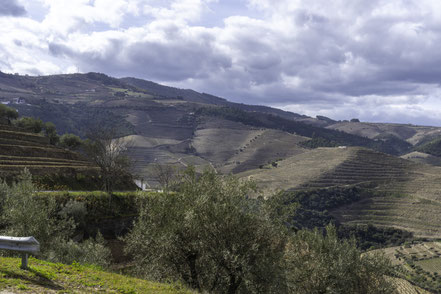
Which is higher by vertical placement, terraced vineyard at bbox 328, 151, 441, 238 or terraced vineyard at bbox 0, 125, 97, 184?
terraced vineyard at bbox 0, 125, 97, 184

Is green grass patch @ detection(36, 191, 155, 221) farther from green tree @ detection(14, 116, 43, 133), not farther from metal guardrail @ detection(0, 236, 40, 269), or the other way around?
green tree @ detection(14, 116, 43, 133)

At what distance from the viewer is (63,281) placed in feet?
44.5

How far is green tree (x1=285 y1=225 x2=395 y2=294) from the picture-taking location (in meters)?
28.7

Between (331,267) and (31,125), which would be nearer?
(331,267)

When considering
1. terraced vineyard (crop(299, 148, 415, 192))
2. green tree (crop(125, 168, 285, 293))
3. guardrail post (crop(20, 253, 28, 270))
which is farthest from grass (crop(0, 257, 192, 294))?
terraced vineyard (crop(299, 148, 415, 192))

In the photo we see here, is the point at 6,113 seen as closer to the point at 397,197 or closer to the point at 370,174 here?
the point at 397,197

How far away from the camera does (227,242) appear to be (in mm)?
19828

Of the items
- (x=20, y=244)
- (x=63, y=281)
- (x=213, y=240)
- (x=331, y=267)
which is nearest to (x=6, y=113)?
(x=213, y=240)

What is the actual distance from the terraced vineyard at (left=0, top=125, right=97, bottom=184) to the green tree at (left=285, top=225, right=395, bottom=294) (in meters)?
42.5

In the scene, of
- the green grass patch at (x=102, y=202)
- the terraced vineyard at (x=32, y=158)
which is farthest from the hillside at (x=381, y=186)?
the green grass patch at (x=102, y=202)

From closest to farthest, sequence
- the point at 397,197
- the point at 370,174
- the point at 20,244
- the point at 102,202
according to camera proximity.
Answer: the point at 20,244, the point at 102,202, the point at 397,197, the point at 370,174

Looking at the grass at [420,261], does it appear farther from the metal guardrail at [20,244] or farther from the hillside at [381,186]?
the metal guardrail at [20,244]

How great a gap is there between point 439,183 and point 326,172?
170ft

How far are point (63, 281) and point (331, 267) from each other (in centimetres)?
2286
